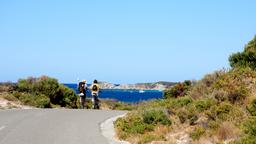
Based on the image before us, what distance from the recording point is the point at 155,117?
18594mm

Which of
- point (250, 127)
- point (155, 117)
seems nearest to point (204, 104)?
point (155, 117)

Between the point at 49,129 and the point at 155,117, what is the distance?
3967mm

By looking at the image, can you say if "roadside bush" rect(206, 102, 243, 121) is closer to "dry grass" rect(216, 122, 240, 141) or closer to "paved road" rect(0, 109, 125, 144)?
"dry grass" rect(216, 122, 240, 141)

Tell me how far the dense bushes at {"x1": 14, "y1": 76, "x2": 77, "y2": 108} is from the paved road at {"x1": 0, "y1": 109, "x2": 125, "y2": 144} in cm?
1357

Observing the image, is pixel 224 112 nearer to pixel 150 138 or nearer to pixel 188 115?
pixel 188 115

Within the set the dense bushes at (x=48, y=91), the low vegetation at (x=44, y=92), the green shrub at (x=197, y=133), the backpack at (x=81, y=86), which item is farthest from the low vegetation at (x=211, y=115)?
the dense bushes at (x=48, y=91)

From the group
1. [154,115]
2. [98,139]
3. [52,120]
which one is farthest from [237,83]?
[52,120]

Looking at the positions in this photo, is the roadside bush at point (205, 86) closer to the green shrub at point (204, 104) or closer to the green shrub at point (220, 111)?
the green shrub at point (204, 104)

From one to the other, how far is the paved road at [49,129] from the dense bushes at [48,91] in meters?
13.6

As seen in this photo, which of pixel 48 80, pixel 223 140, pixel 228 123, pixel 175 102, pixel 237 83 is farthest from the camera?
pixel 48 80

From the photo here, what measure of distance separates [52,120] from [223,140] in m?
10.5

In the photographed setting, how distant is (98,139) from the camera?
16719 millimetres

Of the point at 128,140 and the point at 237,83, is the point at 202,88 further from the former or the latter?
the point at 128,140

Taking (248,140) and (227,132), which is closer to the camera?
(248,140)
